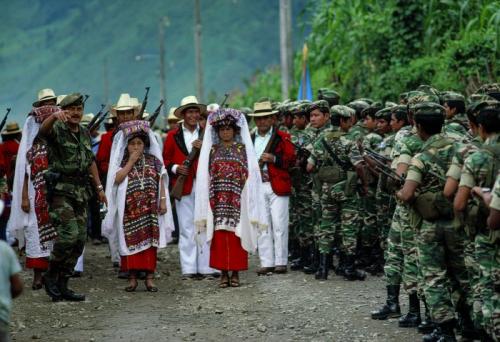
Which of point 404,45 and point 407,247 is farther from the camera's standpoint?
point 404,45

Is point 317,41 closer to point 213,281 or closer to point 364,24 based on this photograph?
point 364,24

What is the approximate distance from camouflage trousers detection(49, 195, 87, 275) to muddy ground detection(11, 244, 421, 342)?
47 cm

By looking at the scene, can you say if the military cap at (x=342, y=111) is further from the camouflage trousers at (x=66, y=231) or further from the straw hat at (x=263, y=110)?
the camouflage trousers at (x=66, y=231)

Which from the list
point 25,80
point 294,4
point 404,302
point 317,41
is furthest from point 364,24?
point 25,80

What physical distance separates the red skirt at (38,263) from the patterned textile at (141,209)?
→ 1.07m

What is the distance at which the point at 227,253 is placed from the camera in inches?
516

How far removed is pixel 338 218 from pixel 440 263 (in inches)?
172

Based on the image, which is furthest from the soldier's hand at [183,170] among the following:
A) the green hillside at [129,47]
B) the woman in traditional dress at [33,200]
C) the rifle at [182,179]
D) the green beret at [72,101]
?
the green hillside at [129,47]

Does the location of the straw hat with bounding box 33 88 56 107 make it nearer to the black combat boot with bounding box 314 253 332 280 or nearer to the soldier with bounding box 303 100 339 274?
the soldier with bounding box 303 100 339 274

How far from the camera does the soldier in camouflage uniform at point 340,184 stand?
1307cm

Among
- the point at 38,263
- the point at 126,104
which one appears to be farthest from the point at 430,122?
the point at 126,104

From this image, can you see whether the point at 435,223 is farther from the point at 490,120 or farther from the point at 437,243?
the point at 490,120

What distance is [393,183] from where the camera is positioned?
31.9 feet

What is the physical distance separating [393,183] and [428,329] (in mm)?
1311
